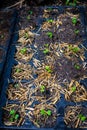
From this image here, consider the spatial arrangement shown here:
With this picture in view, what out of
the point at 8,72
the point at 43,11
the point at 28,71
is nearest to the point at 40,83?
the point at 28,71

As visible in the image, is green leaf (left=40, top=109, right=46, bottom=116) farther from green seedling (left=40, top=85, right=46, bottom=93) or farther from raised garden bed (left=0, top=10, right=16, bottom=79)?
raised garden bed (left=0, top=10, right=16, bottom=79)

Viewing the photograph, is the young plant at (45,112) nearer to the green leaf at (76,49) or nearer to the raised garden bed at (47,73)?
the raised garden bed at (47,73)

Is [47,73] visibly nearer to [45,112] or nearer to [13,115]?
[45,112]

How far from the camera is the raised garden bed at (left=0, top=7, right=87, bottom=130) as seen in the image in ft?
8.25

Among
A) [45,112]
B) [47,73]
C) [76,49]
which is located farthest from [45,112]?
[76,49]

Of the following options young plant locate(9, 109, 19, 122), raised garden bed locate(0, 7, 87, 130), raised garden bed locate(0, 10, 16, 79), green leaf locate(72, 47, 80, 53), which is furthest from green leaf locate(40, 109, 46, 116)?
green leaf locate(72, 47, 80, 53)

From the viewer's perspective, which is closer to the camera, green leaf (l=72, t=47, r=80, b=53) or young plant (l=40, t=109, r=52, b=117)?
young plant (l=40, t=109, r=52, b=117)

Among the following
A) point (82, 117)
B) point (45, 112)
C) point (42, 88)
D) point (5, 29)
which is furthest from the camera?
point (5, 29)

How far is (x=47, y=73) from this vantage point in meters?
2.94

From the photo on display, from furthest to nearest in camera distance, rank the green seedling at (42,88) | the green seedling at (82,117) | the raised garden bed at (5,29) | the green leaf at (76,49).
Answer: the raised garden bed at (5,29) < the green leaf at (76,49) < the green seedling at (42,88) < the green seedling at (82,117)

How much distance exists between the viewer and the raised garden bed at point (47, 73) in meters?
2.52

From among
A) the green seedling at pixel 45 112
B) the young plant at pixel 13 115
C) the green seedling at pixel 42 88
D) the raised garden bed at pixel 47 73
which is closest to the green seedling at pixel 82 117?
the raised garden bed at pixel 47 73

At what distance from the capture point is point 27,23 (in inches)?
148

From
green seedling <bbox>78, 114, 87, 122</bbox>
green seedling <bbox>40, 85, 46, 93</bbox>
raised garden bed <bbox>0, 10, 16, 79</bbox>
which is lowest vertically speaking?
green seedling <bbox>78, 114, 87, 122</bbox>
